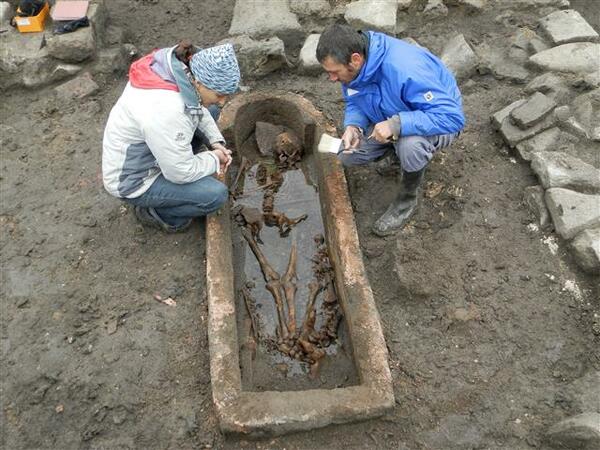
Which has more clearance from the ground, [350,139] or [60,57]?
[350,139]

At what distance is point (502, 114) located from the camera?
15.5 ft

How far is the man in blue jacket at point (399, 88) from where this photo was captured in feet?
11.4

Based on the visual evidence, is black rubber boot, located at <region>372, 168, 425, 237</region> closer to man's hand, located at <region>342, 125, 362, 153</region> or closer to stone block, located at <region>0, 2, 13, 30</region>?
man's hand, located at <region>342, 125, 362, 153</region>

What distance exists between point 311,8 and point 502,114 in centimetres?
249

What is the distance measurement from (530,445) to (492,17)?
464 cm

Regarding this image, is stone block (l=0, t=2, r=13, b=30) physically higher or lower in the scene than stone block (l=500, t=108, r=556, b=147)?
higher

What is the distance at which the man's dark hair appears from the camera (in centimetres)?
341

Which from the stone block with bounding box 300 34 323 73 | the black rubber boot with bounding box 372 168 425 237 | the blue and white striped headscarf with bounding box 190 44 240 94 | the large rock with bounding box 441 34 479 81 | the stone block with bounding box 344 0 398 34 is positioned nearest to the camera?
the blue and white striped headscarf with bounding box 190 44 240 94

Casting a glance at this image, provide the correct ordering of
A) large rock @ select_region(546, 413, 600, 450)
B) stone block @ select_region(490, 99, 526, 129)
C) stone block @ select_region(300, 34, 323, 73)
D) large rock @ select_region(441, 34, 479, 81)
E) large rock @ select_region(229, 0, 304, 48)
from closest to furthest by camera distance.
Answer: large rock @ select_region(546, 413, 600, 450)
stone block @ select_region(490, 99, 526, 129)
large rock @ select_region(441, 34, 479, 81)
stone block @ select_region(300, 34, 323, 73)
large rock @ select_region(229, 0, 304, 48)

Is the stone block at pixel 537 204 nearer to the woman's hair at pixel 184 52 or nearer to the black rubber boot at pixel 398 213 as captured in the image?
the black rubber boot at pixel 398 213

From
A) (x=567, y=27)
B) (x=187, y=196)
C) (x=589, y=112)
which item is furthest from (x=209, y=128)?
(x=567, y=27)

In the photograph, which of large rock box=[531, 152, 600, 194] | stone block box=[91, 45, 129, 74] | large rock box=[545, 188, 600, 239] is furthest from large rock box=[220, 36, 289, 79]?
large rock box=[545, 188, 600, 239]

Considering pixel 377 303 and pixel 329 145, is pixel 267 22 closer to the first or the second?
pixel 329 145

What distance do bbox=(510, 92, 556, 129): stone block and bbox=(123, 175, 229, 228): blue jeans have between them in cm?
259
